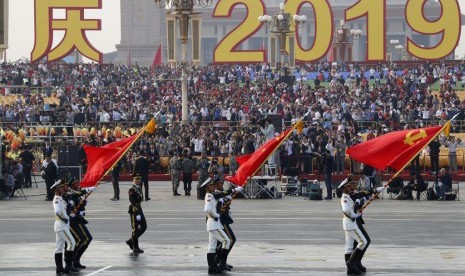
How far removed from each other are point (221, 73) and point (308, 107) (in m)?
15.6

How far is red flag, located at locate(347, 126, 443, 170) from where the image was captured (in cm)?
2706

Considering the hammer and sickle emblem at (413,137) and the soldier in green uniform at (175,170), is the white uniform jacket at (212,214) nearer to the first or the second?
the hammer and sickle emblem at (413,137)

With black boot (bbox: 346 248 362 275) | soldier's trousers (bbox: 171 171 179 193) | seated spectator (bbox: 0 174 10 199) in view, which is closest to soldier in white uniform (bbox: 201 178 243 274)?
black boot (bbox: 346 248 362 275)

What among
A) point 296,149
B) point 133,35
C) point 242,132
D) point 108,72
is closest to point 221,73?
point 108,72

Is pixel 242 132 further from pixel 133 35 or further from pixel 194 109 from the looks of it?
pixel 133 35

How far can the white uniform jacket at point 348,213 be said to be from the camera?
2464cm

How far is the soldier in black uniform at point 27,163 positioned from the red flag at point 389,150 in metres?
20.2

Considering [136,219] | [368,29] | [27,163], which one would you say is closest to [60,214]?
[136,219]

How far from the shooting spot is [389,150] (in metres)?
27.2

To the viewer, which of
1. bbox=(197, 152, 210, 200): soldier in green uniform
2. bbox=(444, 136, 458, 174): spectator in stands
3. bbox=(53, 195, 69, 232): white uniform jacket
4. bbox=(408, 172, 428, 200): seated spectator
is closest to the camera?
bbox=(53, 195, 69, 232): white uniform jacket

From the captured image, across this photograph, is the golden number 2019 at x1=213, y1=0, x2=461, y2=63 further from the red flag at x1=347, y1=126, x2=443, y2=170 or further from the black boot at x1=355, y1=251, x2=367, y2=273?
the black boot at x1=355, y1=251, x2=367, y2=273

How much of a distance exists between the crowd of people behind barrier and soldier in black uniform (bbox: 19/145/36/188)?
9.85 ft

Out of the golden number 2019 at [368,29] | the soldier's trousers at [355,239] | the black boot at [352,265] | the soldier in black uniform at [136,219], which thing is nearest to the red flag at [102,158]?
the soldier in black uniform at [136,219]

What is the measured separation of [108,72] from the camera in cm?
7500
